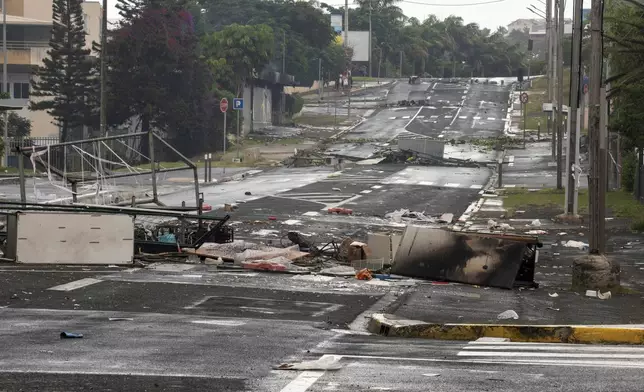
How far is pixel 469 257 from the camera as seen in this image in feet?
63.5

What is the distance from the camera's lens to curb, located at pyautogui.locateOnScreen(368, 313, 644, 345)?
12594 millimetres

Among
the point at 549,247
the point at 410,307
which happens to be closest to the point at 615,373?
the point at 410,307

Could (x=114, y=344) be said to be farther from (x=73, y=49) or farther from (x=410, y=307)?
(x=73, y=49)

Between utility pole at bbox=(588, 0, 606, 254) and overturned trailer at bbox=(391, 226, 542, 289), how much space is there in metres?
0.95

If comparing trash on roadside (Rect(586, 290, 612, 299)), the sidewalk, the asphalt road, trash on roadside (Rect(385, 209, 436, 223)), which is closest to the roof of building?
trash on roadside (Rect(385, 209, 436, 223))

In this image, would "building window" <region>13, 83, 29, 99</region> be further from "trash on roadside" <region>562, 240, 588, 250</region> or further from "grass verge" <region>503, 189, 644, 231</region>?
"trash on roadside" <region>562, 240, 588, 250</region>

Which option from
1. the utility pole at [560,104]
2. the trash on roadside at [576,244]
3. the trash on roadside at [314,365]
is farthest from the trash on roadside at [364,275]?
the utility pole at [560,104]

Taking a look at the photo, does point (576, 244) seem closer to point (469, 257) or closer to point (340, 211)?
point (469, 257)

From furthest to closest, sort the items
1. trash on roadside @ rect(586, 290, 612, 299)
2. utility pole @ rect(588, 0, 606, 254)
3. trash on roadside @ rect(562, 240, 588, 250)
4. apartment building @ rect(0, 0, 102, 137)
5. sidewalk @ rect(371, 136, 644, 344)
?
apartment building @ rect(0, 0, 102, 137), trash on roadside @ rect(562, 240, 588, 250), utility pole @ rect(588, 0, 606, 254), trash on roadside @ rect(586, 290, 612, 299), sidewalk @ rect(371, 136, 644, 344)

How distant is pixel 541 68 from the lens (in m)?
139

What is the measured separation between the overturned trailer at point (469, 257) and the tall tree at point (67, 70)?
50846 mm

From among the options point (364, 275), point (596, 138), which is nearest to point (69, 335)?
point (364, 275)

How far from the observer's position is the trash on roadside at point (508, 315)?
1473cm

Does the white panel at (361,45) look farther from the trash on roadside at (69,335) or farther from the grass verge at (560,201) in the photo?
the trash on roadside at (69,335)
